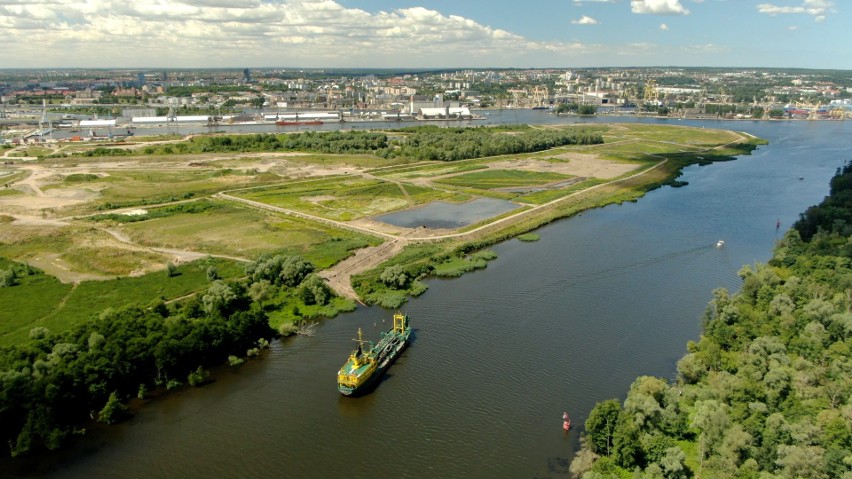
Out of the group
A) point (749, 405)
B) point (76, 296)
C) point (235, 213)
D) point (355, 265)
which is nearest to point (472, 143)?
point (235, 213)

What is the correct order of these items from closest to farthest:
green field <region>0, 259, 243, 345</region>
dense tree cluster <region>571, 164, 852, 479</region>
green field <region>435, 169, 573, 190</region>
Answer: dense tree cluster <region>571, 164, 852, 479</region>
green field <region>0, 259, 243, 345</region>
green field <region>435, 169, 573, 190</region>

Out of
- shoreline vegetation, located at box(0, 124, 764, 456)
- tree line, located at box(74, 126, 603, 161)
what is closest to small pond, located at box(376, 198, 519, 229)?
shoreline vegetation, located at box(0, 124, 764, 456)

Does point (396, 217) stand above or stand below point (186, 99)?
below

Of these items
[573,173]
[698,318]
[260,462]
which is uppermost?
[573,173]

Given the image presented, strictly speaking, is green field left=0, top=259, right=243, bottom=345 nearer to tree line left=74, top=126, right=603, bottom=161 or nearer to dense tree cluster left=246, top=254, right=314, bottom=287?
dense tree cluster left=246, top=254, right=314, bottom=287

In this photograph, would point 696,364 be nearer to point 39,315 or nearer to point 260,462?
point 260,462

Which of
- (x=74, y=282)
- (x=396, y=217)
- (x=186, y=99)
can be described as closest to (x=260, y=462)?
(x=74, y=282)
